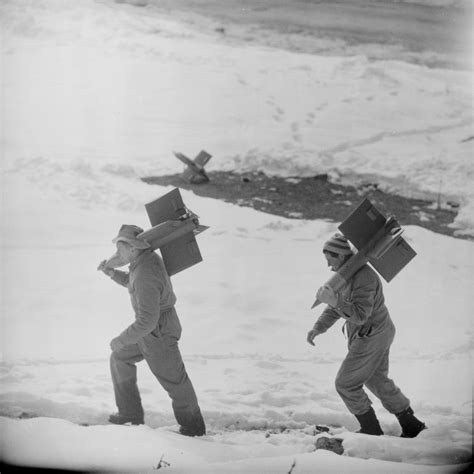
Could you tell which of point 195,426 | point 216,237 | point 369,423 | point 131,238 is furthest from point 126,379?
point 216,237

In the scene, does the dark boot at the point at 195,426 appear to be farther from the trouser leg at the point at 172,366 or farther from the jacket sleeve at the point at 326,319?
the jacket sleeve at the point at 326,319

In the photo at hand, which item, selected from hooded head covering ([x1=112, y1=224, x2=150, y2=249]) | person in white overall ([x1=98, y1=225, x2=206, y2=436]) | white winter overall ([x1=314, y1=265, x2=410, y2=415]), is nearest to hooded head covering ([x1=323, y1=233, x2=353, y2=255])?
white winter overall ([x1=314, y1=265, x2=410, y2=415])

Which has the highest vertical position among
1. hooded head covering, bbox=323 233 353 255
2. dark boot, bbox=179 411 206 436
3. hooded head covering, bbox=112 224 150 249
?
hooded head covering, bbox=112 224 150 249

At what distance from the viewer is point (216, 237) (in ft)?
33.3

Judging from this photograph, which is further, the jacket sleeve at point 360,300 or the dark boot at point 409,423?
the dark boot at point 409,423

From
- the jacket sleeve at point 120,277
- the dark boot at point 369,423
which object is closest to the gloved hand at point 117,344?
the jacket sleeve at point 120,277

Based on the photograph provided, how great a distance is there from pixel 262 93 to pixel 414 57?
2524 mm

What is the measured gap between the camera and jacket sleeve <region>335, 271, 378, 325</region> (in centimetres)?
602

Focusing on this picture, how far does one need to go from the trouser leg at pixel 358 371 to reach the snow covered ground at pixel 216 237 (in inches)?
8.4

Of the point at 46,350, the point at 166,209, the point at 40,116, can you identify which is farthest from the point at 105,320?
the point at 40,116

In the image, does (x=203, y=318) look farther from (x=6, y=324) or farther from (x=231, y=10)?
(x=231, y=10)

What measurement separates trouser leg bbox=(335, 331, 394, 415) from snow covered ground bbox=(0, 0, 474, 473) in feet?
0.70

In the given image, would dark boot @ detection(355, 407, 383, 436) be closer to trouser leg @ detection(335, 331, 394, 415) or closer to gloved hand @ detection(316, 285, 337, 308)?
trouser leg @ detection(335, 331, 394, 415)

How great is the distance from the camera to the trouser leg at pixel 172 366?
242 inches
